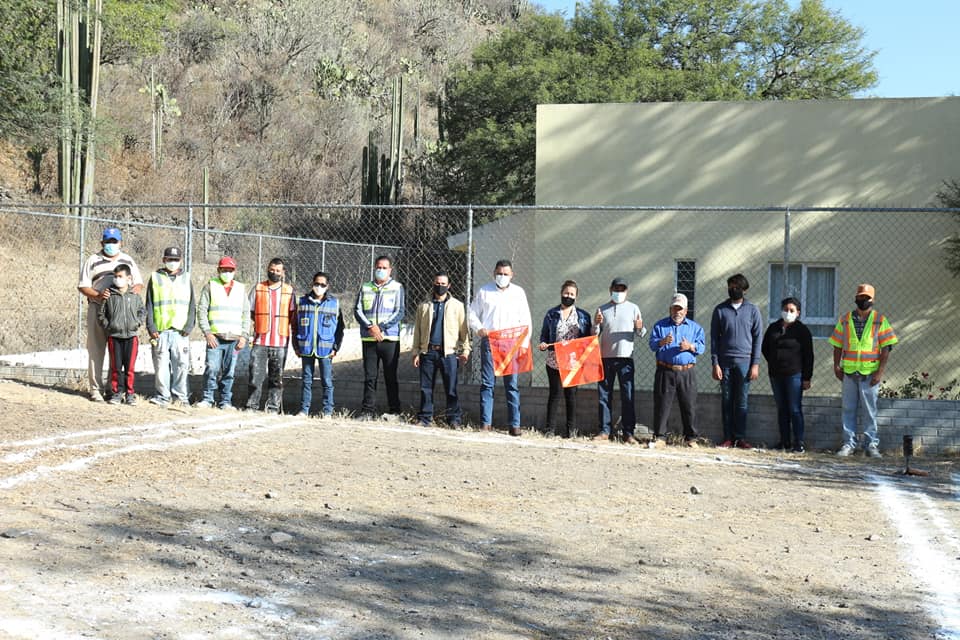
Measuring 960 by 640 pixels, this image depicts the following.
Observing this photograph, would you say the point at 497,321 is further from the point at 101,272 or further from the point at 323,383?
the point at 101,272

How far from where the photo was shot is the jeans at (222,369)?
1243 cm

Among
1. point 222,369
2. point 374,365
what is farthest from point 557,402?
point 222,369

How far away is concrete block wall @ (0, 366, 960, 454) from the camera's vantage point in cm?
1168

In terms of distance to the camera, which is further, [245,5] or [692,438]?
[245,5]

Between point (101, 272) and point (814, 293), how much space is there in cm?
967

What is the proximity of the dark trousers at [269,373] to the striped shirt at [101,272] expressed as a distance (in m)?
1.61

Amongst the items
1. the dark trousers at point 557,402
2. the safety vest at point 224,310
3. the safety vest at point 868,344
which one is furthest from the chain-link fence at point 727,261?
the dark trousers at point 557,402

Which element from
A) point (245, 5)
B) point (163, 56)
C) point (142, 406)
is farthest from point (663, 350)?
point (245, 5)

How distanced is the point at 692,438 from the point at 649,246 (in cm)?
485

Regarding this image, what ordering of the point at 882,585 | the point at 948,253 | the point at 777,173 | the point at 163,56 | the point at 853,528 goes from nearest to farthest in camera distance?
the point at 882,585 → the point at 853,528 → the point at 948,253 → the point at 777,173 → the point at 163,56

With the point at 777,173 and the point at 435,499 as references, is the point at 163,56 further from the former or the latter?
the point at 435,499

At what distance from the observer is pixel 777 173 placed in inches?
622

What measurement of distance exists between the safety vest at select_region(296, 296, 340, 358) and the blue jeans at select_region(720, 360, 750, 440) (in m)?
4.44

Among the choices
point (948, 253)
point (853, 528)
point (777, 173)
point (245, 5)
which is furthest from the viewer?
point (245, 5)
